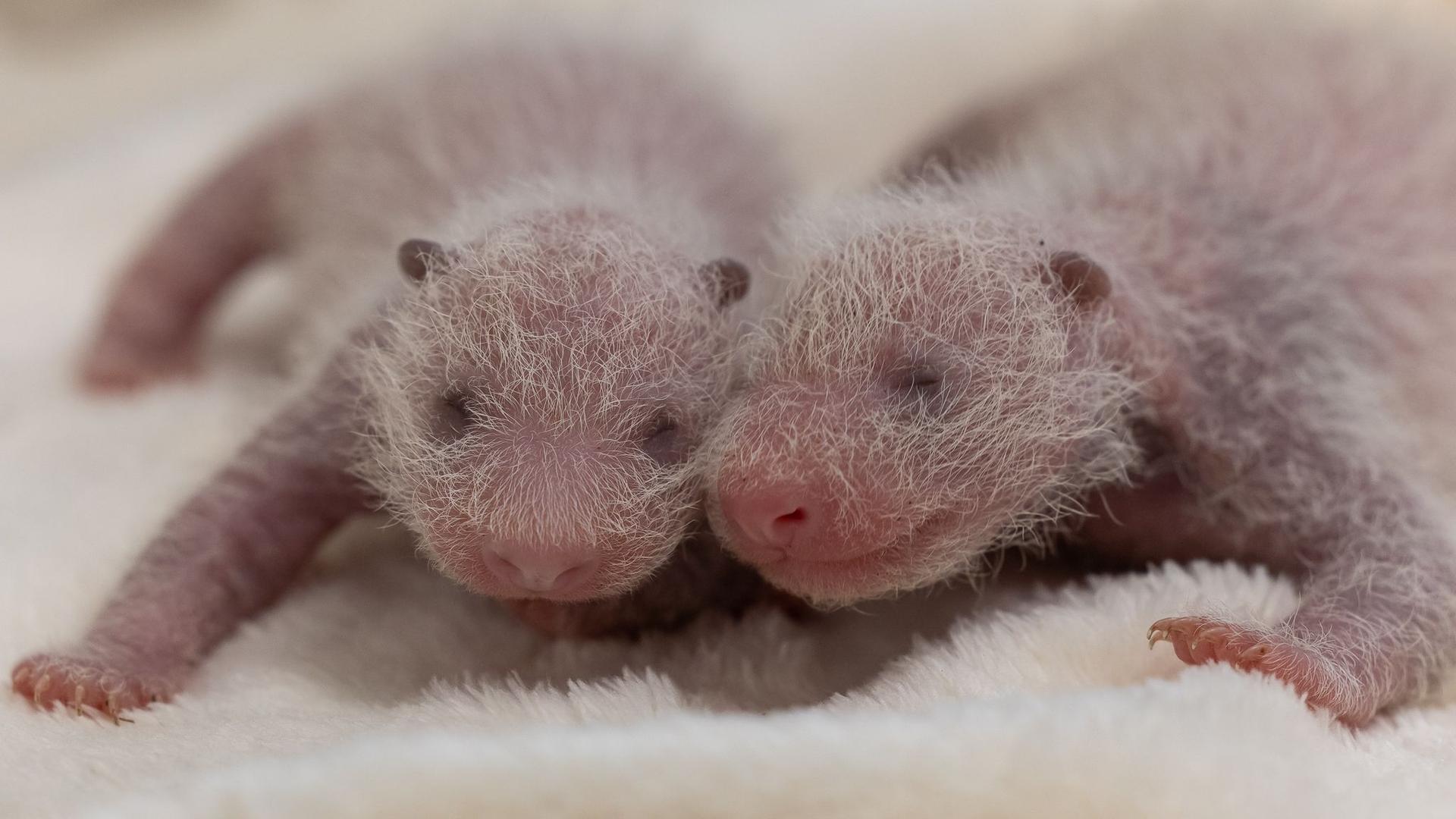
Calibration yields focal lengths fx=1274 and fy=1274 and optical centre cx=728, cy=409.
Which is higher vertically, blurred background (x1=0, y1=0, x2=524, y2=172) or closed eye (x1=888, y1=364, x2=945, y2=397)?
blurred background (x1=0, y1=0, x2=524, y2=172)

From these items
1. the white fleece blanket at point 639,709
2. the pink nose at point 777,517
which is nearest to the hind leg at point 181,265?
the white fleece blanket at point 639,709

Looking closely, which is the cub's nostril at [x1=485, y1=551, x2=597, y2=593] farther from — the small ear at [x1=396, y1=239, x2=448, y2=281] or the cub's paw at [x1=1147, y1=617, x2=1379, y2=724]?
the cub's paw at [x1=1147, y1=617, x2=1379, y2=724]

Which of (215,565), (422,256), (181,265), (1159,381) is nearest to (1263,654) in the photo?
(1159,381)

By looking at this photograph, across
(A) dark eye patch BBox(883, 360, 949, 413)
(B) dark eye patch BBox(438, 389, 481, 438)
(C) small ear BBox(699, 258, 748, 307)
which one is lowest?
(A) dark eye patch BBox(883, 360, 949, 413)

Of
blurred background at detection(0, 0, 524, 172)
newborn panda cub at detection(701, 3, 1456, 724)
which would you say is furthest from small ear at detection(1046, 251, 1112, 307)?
blurred background at detection(0, 0, 524, 172)

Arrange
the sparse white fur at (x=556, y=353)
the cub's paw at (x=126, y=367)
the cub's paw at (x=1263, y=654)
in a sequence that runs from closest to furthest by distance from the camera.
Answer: the cub's paw at (x=1263, y=654)
the sparse white fur at (x=556, y=353)
the cub's paw at (x=126, y=367)

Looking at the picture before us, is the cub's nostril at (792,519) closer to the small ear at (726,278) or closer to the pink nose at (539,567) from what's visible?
the pink nose at (539,567)

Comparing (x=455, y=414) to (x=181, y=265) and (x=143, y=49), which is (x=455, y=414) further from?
(x=143, y=49)
